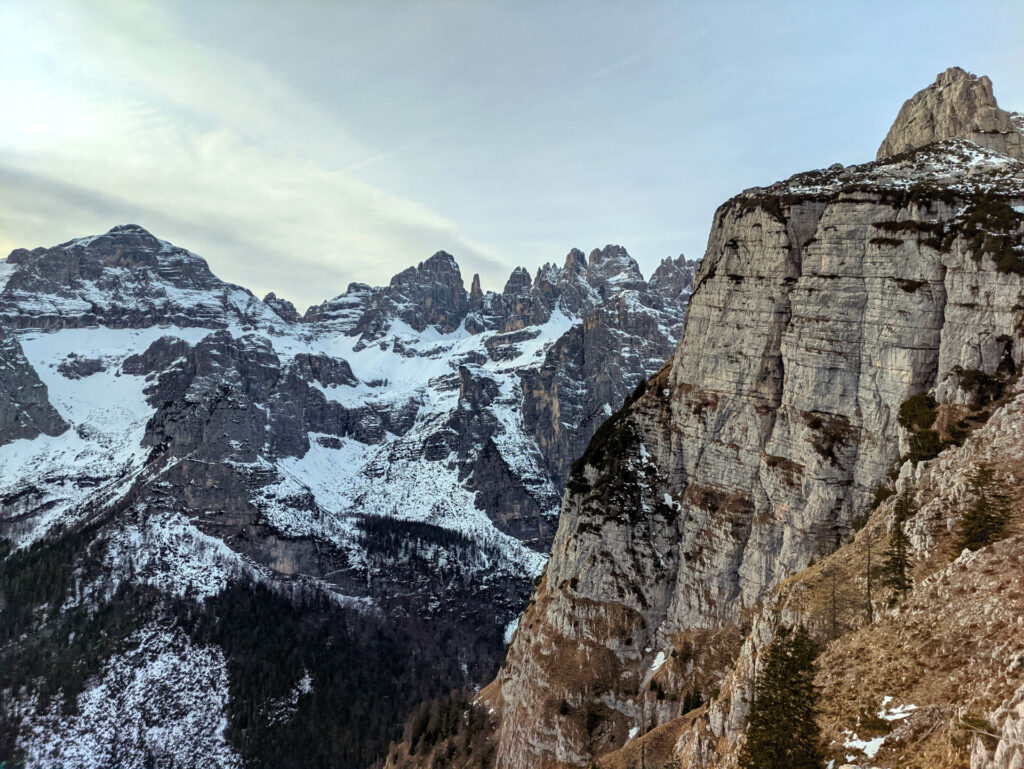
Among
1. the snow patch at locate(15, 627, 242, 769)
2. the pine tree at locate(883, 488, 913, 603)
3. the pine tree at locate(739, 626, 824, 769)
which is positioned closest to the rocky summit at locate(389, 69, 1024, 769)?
the pine tree at locate(883, 488, 913, 603)

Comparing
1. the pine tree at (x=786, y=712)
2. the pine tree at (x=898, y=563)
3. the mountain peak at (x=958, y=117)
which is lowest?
the pine tree at (x=786, y=712)

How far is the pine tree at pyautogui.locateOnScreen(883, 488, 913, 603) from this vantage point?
26.9 metres

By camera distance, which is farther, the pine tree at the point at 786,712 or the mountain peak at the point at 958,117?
the mountain peak at the point at 958,117

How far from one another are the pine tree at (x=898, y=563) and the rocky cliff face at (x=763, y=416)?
1400 cm

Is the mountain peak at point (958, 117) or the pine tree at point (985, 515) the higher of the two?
the mountain peak at point (958, 117)

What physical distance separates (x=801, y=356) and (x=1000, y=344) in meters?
13.0

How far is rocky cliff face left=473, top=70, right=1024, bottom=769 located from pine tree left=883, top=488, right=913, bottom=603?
551 inches

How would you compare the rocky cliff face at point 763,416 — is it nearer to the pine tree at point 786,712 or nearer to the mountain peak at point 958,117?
the mountain peak at point 958,117

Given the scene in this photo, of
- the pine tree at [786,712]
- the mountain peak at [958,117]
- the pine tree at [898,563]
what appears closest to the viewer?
the pine tree at [786,712]

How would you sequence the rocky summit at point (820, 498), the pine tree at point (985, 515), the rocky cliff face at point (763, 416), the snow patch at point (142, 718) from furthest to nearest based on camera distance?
the snow patch at point (142, 718)
the rocky cliff face at point (763, 416)
the pine tree at point (985, 515)
the rocky summit at point (820, 498)

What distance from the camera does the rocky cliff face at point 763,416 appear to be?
44.0 m

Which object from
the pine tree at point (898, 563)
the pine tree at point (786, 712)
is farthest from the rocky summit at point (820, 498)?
the pine tree at point (786, 712)

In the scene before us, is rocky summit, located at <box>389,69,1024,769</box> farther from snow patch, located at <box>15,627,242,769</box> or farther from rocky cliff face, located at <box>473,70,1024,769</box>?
snow patch, located at <box>15,627,242,769</box>

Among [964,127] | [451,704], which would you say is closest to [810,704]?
[964,127]
